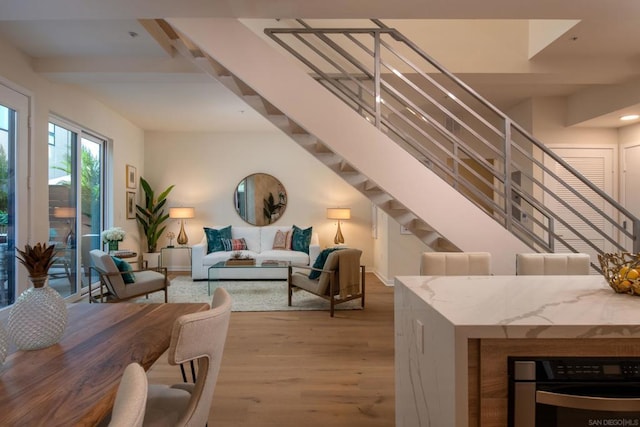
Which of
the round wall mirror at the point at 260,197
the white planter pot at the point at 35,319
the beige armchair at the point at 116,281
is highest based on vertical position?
the round wall mirror at the point at 260,197

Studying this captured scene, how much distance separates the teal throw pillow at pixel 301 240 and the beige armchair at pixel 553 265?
458 cm

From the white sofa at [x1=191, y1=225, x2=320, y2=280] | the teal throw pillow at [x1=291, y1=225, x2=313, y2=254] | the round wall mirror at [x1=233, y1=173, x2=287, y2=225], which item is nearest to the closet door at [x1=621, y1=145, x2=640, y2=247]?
the white sofa at [x1=191, y1=225, x2=320, y2=280]

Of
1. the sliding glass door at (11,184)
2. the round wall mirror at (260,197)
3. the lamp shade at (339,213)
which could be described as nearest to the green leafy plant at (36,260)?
the sliding glass door at (11,184)

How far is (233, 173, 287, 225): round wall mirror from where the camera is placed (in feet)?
24.5

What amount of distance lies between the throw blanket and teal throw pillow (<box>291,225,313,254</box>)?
240 centimetres

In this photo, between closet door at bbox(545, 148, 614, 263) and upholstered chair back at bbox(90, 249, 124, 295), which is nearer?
upholstered chair back at bbox(90, 249, 124, 295)

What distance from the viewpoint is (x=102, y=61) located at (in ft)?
13.1

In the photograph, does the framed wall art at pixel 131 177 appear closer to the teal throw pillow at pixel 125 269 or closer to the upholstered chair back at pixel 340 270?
the teal throw pillow at pixel 125 269

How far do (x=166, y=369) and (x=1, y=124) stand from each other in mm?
2743

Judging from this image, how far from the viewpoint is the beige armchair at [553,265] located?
253 cm

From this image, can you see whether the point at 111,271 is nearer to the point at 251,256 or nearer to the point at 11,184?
the point at 11,184

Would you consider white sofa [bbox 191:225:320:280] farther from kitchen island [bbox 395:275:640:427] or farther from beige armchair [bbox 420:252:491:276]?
kitchen island [bbox 395:275:640:427]

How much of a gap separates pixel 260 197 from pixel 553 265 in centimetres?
562

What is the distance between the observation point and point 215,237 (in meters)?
6.86
